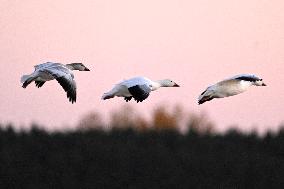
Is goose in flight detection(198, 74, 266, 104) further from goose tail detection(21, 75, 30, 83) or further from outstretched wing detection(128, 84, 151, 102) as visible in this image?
goose tail detection(21, 75, 30, 83)

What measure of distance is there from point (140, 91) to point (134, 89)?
0.15 m

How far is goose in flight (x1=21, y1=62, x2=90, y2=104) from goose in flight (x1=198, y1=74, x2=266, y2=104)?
2.01 m

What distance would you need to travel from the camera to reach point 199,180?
29344 mm

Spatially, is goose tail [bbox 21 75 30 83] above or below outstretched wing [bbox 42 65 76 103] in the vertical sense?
above

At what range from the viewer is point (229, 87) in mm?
15117

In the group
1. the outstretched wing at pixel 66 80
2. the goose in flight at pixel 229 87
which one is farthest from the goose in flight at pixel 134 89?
the goose in flight at pixel 229 87

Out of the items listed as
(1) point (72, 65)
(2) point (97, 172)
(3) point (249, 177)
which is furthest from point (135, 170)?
(1) point (72, 65)

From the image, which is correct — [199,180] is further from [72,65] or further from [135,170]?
[72,65]

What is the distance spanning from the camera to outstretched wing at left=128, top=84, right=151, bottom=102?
1358 centimetres

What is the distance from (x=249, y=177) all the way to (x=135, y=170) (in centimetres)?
357

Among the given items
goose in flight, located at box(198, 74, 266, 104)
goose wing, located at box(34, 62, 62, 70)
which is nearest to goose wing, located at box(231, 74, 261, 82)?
goose in flight, located at box(198, 74, 266, 104)

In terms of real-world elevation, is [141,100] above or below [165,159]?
below

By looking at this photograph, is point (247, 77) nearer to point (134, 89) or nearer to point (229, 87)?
point (229, 87)

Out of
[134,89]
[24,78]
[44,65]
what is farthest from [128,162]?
[134,89]
